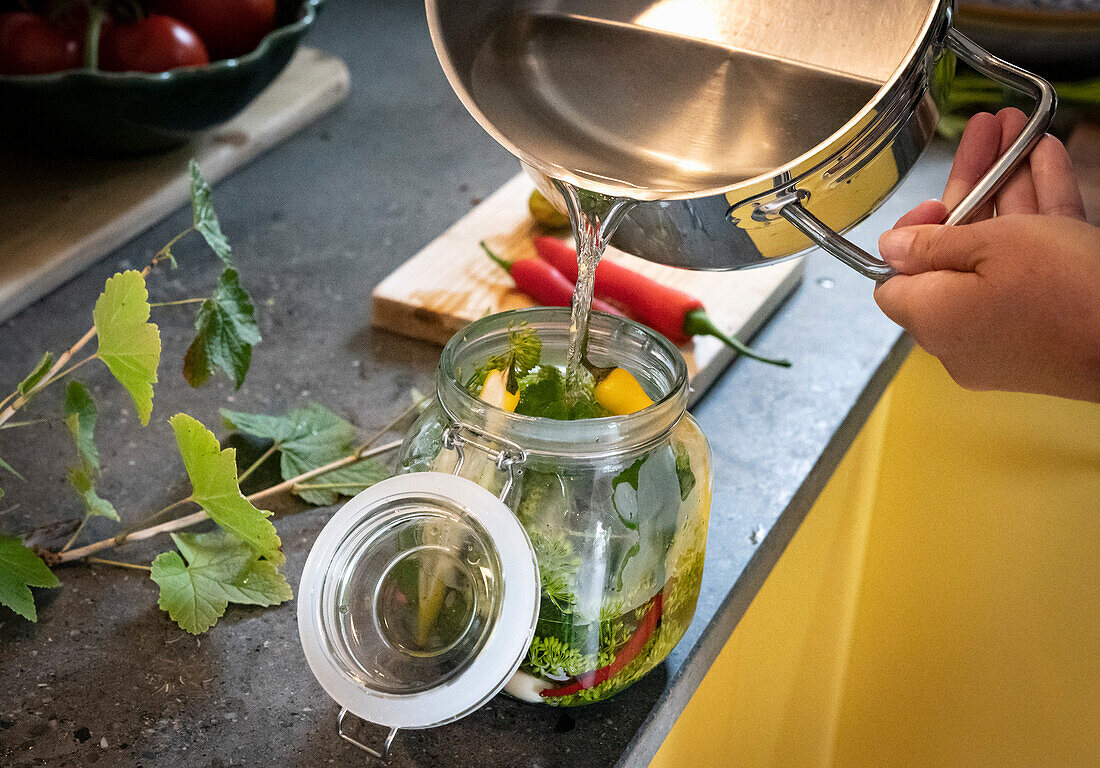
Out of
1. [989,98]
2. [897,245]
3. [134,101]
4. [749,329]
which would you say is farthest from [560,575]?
[989,98]

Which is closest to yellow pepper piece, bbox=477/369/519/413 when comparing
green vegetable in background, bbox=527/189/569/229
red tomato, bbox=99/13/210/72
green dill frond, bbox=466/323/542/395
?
green dill frond, bbox=466/323/542/395

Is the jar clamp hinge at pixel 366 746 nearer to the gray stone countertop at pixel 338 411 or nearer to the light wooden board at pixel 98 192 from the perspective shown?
the gray stone countertop at pixel 338 411

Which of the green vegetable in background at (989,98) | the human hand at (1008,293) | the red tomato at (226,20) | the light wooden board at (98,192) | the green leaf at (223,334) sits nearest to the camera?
the human hand at (1008,293)

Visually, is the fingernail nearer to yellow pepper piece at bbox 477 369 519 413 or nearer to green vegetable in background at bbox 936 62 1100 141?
yellow pepper piece at bbox 477 369 519 413

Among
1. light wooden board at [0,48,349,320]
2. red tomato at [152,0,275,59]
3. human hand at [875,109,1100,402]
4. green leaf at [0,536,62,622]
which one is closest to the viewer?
human hand at [875,109,1100,402]

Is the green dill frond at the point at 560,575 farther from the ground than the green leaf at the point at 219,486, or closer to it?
farther from the ground

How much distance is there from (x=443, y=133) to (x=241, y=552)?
2.51ft

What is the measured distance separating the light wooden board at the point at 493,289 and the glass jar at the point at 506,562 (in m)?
0.30

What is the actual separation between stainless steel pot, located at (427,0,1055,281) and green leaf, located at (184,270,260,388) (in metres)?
0.23

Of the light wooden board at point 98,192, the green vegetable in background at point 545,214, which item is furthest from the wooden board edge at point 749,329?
the light wooden board at point 98,192

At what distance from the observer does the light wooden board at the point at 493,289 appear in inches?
34.1

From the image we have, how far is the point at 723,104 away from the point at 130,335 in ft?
1.24

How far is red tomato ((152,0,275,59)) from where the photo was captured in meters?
1.03

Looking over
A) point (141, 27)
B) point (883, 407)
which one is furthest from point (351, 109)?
point (883, 407)
